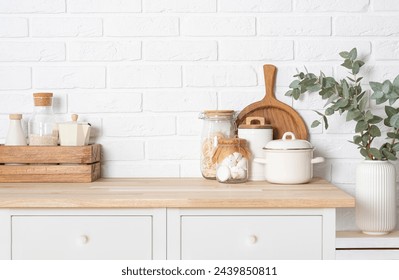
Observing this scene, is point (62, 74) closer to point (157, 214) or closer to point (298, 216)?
point (157, 214)

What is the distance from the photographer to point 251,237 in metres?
1.83

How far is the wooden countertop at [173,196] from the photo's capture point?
1.80m

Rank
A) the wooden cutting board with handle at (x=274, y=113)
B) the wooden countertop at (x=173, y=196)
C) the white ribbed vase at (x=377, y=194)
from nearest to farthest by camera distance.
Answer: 1. the wooden countertop at (x=173, y=196)
2. the white ribbed vase at (x=377, y=194)
3. the wooden cutting board with handle at (x=274, y=113)

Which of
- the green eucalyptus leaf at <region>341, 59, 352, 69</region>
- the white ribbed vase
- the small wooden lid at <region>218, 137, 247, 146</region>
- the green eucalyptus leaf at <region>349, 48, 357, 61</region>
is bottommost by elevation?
the white ribbed vase

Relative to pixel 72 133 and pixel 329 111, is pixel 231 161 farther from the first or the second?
pixel 72 133

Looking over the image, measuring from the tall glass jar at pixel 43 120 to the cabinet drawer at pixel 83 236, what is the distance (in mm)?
475

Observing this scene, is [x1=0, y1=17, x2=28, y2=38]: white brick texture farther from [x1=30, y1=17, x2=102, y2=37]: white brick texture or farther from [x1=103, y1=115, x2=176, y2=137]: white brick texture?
[x1=103, y1=115, x2=176, y2=137]: white brick texture

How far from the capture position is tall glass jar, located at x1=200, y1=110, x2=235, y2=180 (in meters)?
2.24

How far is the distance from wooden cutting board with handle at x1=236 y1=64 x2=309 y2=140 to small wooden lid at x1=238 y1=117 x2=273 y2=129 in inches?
1.3

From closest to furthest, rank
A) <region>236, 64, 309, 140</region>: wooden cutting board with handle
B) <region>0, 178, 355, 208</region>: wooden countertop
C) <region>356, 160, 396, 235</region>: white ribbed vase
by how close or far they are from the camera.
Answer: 1. <region>0, 178, 355, 208</region>: wooden countertop
2. <region>356, 160, 396, 235</region>: white ribbed vase
3. <region>236, 64, 309, 140</region>: wooden cutting board with handle

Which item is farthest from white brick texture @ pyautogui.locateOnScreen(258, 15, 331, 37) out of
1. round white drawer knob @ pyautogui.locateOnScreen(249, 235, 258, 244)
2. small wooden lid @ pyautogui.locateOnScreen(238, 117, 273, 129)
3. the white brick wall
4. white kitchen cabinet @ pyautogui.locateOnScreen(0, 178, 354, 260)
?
round white drawer knob @ pyautogui.locateOnScreen(249, 235, 258, 244)

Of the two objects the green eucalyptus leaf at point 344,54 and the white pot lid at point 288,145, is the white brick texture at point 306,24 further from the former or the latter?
the white pot lid at point 288,145

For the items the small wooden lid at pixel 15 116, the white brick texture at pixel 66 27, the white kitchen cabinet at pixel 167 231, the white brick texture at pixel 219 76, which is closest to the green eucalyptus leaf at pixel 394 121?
the white kitchen cabinet at pixel 167 231

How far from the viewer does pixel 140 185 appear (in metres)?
2.12
